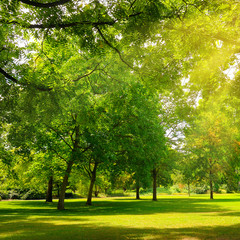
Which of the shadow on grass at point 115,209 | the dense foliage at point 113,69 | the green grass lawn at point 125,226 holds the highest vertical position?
the dense foliage at point 113,69

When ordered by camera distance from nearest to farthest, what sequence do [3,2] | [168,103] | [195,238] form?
[3,2], [195,238], [168,103]

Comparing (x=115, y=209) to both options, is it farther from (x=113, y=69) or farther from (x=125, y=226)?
(x=113, y=69)

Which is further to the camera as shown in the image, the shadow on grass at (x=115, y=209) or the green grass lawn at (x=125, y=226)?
the shadow on grass at (x=115, y=209)

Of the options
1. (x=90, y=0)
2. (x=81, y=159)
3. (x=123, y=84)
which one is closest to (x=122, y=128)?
(x=81, y=159)

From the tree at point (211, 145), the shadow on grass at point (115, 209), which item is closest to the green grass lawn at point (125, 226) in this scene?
the shadow on grass at point (115, 209)

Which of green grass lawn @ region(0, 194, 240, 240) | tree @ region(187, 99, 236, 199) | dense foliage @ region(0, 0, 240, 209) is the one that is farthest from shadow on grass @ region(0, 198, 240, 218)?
tree @ region(187, 99, 236, 199)

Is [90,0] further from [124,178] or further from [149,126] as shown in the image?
[124,178]

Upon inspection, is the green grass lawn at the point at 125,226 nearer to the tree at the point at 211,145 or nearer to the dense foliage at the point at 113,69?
the dense foliage at the point at 113,69

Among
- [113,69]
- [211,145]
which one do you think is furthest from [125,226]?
[211,145]

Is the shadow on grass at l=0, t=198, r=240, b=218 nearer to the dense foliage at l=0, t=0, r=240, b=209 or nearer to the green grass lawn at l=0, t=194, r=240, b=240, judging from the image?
the green grass lawn at l=0, t=194, r=240, b=240

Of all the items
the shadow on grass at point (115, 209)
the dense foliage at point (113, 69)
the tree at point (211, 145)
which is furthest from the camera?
the tree at point (211, 145)

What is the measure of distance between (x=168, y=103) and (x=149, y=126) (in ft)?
49.4

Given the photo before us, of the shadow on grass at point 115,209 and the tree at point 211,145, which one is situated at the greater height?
the tree at point 211,145

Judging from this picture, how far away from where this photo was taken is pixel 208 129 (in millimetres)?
39812
